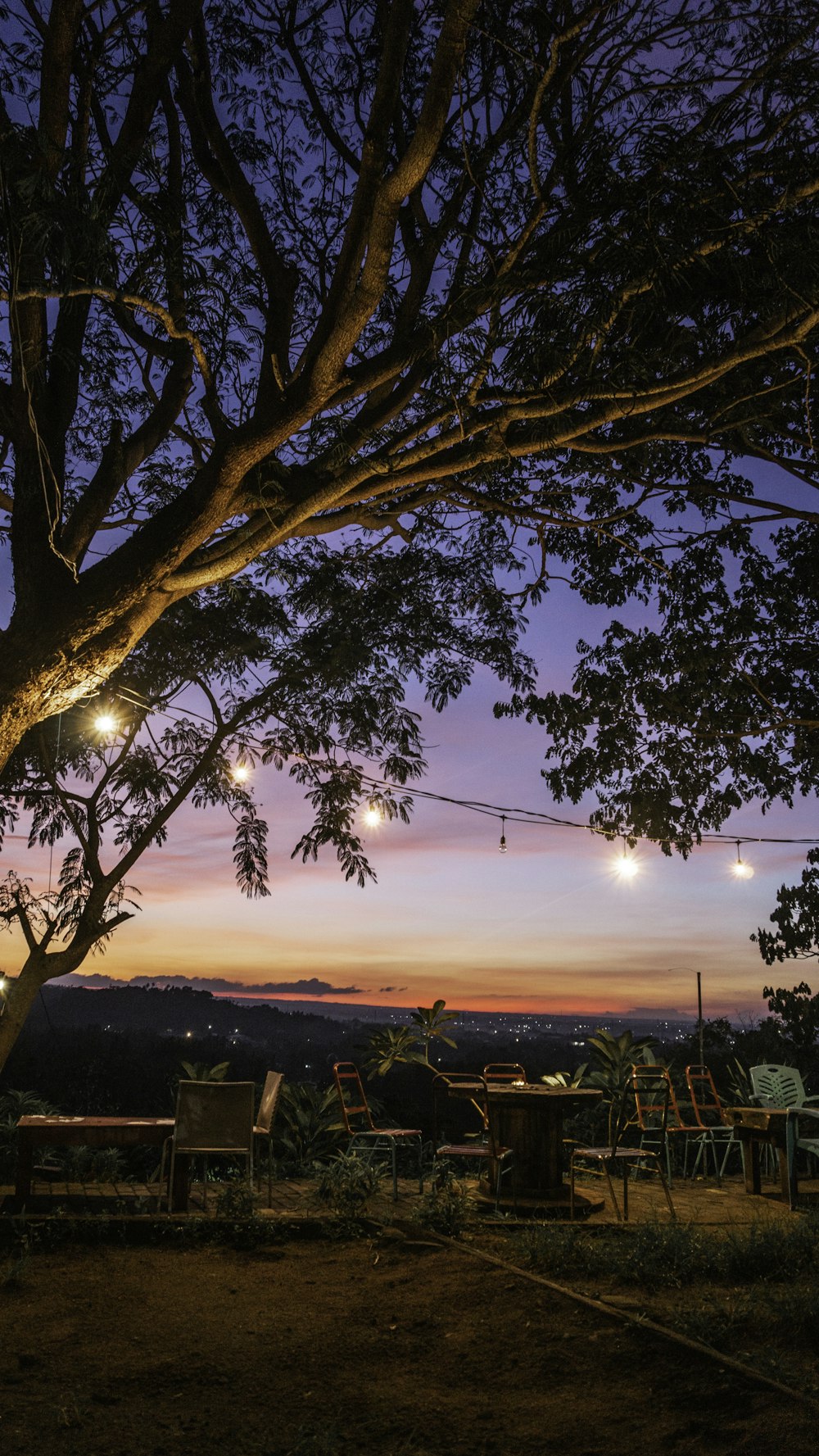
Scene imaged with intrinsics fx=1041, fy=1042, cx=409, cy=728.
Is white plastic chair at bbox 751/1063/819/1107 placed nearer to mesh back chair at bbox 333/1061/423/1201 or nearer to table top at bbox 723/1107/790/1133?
table top at bbox 723/1107/790/1133

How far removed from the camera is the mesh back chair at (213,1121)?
6.98 m

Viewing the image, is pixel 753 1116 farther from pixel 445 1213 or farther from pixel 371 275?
pixel 371 275

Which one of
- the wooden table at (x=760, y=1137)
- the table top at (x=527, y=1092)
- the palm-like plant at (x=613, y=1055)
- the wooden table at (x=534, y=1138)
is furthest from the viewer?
the palm-like plant at (x=613, y=1055)

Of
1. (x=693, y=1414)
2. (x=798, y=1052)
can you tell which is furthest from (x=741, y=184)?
(x=798, y=1052)

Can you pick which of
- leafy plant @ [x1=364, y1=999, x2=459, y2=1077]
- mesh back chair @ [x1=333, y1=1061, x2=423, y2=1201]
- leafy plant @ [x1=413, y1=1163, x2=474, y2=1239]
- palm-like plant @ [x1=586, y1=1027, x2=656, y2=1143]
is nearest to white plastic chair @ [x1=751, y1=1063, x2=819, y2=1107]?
palm-like plant @ [x1=586, y1=1027, x2=656, y2=1143]

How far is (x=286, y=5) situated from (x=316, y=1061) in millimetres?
19945

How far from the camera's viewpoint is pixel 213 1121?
23.2 ft

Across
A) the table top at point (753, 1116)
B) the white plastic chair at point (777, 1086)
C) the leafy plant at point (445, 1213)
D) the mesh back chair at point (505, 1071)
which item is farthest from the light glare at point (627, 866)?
the leafy plant at point (445, 1213)

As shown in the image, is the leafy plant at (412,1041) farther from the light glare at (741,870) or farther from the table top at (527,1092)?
the light glare at (741,870)

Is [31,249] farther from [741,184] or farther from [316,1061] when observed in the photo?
[316,1061]

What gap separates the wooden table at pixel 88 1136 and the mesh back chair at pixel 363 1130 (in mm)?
1205

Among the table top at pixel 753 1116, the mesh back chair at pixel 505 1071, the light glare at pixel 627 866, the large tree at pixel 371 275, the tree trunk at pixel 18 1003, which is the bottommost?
the table top at pixel 753 1116

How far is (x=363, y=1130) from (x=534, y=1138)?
239cm

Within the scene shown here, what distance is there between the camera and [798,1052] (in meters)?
14.7
